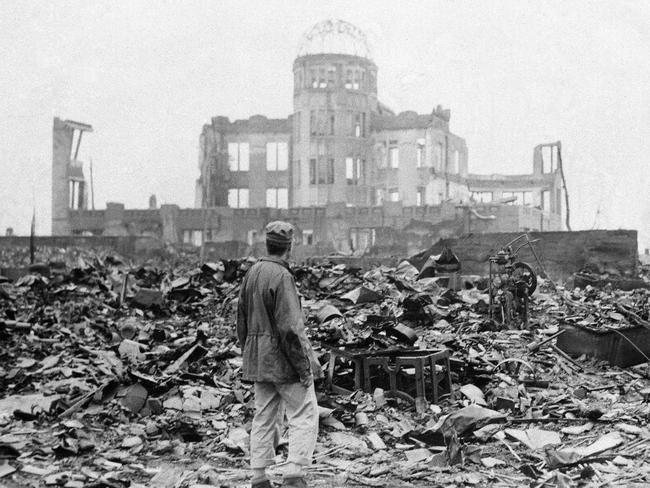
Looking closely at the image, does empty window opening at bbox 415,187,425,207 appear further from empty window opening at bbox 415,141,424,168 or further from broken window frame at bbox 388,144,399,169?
broken window frame at bbox 388,144,399,169

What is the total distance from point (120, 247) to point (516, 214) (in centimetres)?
2013

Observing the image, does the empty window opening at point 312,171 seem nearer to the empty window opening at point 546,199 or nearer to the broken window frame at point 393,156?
the broken window frame at point 393,156

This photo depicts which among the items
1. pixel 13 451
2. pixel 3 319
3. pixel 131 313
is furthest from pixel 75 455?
pixel 131 313

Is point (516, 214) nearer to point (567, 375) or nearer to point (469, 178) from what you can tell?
point (469, 178)

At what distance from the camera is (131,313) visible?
12086 mm

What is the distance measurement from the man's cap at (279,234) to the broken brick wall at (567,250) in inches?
505

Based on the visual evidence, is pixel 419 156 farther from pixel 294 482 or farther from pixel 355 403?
pixel 294 482

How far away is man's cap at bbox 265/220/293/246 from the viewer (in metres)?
4.60

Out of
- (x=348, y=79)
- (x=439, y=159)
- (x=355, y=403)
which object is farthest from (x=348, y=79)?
(x=355, y=403)

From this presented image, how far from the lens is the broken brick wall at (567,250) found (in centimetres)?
1698

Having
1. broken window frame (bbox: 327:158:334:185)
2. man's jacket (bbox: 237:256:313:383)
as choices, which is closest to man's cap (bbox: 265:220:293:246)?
man's jacket (bbox: 237:256:313:383)

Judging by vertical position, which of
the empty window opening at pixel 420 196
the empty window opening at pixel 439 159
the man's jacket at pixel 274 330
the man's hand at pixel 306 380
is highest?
the empty window opening at pixel 439 159

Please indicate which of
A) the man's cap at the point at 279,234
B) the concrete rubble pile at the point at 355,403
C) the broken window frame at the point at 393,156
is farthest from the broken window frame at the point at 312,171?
the man's cap at the point at 279,234

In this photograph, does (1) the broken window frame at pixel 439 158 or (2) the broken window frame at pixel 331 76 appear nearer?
(2) the broken window frame at pixel 331 76
